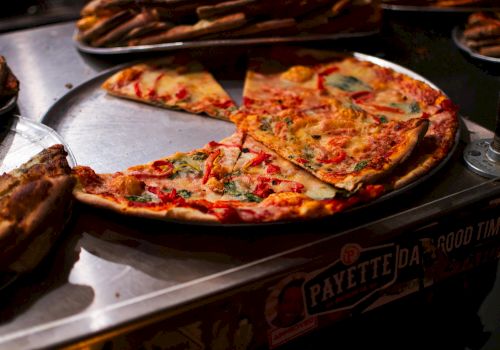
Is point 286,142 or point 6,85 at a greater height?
point 6,85

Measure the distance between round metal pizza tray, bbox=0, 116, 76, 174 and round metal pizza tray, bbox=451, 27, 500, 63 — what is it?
8.89 feet

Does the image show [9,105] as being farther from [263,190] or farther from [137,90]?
[263,190]

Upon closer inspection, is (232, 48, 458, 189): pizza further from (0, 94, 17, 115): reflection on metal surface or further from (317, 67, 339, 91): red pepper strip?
(0, 94, 17, 115): reflection on metal surface

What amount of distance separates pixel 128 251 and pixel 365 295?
0.97 m

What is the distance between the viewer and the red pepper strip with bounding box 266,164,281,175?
8.23ft

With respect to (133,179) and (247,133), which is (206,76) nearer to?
(247,133)

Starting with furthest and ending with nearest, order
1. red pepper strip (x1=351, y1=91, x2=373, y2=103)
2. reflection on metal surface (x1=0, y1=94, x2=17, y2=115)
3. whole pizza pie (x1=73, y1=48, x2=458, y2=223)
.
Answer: red pepper strip (x1=351, y1=91, x2=373, y2=103) < reflection on metal surface (x1=0, y1=94, x2=17, y2=115) < whole pizza pie (x1=73, y1=48, x2=458, y2=223)

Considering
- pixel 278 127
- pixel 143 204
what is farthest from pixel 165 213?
pixel 278 127

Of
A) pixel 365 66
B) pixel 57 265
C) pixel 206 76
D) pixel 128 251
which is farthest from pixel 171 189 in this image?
pixel 365 66

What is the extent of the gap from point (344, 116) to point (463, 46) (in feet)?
4.71

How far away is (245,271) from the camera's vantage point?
189 centimetres

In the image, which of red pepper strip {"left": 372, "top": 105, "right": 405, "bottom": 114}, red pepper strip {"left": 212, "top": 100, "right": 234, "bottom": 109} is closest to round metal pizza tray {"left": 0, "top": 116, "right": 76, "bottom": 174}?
red pepper strip {"left": 212, "top": 100, "right": 234, "bottom": 109}

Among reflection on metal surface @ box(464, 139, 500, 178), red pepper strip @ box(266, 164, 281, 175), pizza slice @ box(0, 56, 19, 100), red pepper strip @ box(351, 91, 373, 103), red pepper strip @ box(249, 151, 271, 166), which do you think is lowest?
red pepper strip @ box(266, 164, 281, 175)

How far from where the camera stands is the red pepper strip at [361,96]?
123 inches
